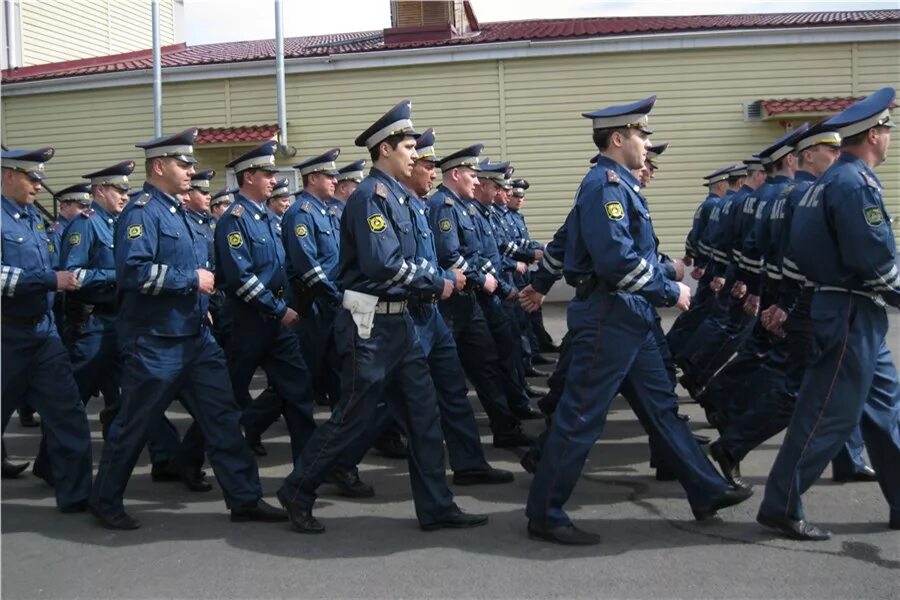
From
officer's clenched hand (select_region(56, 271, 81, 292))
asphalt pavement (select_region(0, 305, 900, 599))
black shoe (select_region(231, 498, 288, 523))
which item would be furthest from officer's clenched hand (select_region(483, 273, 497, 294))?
officer's clenched hand (select_region(56, 271, 81, 292))

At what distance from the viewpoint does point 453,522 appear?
547cm

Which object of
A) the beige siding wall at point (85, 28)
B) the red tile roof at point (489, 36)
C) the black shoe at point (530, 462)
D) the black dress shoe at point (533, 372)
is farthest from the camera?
the beige siding wall at point (85, 28)

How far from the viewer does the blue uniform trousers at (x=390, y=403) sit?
534 cm

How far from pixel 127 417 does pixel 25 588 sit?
3.76ft

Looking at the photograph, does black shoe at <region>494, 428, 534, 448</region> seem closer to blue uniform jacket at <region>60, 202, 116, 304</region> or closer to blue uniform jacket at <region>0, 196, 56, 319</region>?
blue uniform jacket at <region>60, 202, 116, 304</region>

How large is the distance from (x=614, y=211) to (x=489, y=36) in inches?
566

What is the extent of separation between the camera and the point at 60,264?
764 cm

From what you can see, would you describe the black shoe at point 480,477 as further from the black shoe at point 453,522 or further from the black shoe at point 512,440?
the black shoe at point 512,440

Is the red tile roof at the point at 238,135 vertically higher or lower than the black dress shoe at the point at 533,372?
higher

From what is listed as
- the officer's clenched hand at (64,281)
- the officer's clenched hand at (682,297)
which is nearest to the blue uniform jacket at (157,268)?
the officer's clenched hand at (64,281)

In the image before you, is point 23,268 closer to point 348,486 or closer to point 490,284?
point 348,486

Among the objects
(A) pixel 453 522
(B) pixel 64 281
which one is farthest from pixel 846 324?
(B) pixel 64 281

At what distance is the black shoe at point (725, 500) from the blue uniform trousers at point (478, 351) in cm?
239

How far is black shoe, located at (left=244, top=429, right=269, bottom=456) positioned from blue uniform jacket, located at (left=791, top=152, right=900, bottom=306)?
3893 millimetres
